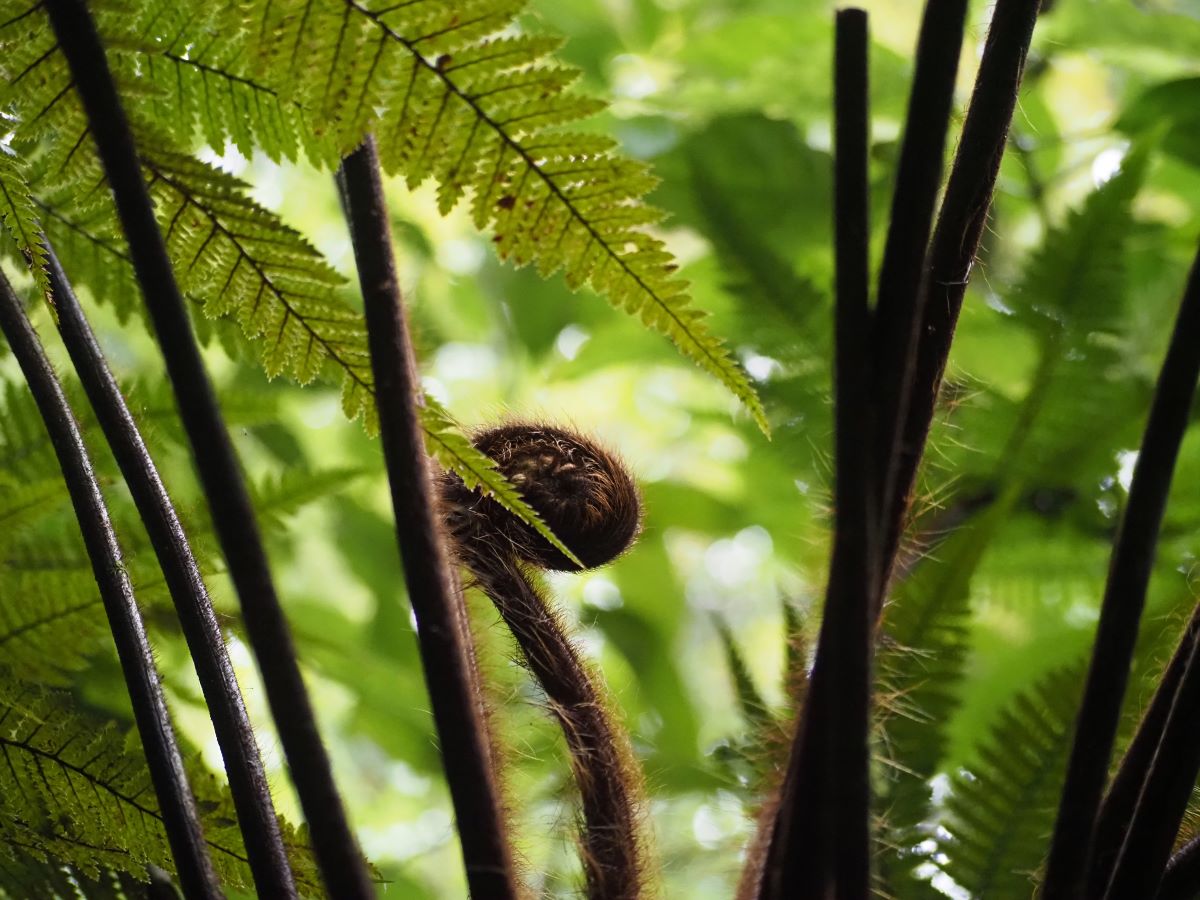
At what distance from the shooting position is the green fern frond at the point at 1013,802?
668mm

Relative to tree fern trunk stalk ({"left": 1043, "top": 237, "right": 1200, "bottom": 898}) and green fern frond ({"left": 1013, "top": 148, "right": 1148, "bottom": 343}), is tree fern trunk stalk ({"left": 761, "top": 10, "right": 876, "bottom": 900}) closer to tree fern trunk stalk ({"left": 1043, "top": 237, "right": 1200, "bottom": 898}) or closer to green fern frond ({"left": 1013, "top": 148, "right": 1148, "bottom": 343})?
tree fern trunk stalk ({"left": 1043, "top": 237, "right": 1200, "bottom": 898})

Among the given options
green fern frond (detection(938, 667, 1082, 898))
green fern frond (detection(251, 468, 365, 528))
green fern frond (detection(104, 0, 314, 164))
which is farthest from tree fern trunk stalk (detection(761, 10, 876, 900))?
green fern frond (detection(251, 468, 365, 528))

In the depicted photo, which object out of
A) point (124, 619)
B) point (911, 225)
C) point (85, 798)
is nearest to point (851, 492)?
point (911, 225)

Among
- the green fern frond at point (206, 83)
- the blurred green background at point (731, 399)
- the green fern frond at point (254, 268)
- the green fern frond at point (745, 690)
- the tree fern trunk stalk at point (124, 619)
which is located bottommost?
the tree fern trunk stalk at point (124, 619)

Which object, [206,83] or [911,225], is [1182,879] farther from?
[206,83]

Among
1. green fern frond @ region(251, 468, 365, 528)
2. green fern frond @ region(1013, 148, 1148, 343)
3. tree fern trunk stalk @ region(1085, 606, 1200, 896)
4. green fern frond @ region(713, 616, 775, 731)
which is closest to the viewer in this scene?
tree fern trunk stalk @ region(1085, 606, 1200, 896)

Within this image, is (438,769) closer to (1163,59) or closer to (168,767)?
(168,767)

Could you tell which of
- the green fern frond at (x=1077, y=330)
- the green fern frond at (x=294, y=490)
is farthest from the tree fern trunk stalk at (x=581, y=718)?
the green fern frond at (x=1077, y=330)

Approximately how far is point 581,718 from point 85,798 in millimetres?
230

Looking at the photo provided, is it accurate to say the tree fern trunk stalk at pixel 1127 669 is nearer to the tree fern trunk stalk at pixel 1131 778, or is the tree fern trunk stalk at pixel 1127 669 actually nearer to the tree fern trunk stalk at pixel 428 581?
the tree fern trunk stalk at pixel 1131 778

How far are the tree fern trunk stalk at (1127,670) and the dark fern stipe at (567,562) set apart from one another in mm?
180

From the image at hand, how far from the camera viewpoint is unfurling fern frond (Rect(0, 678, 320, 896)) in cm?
53

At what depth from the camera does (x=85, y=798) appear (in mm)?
530

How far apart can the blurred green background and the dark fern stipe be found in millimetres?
67
